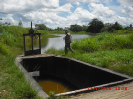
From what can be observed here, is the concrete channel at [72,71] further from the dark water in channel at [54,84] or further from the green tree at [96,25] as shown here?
the green tree at [96,25]

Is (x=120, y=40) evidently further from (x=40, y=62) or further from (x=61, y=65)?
(x=40, y=62)

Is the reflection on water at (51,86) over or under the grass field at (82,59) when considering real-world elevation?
under

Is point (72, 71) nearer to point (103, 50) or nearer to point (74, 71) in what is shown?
point (74, 71)

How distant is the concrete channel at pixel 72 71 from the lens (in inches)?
197

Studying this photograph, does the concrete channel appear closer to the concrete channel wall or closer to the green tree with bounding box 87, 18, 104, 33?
the concrete channel wall

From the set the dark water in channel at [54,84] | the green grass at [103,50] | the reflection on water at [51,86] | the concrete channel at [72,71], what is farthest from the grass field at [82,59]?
the reflection on water at [51,86]

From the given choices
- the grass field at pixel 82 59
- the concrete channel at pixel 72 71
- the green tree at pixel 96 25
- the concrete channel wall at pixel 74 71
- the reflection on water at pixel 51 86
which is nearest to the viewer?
the grass field at pixel 82 59

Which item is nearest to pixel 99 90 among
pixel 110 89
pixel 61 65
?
pixel 110 89

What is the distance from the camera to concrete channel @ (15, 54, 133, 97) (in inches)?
197

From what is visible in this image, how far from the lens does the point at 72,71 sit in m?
7.26

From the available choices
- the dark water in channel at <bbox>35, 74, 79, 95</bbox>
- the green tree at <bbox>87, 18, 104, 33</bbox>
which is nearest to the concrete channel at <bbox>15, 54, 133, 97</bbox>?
the dark water in channel at <bbox>35, 74, 79, 95</bbox>

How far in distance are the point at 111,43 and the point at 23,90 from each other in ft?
29.9

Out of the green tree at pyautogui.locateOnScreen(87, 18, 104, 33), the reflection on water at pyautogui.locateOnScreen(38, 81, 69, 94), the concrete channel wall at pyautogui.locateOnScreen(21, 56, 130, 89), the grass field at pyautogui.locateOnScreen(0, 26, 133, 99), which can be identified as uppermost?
the green tree at pyautogui.locateOnScreen(87, 18, 104, 33)

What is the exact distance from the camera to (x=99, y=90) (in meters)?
3.57
